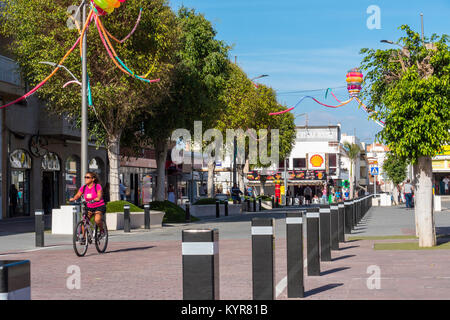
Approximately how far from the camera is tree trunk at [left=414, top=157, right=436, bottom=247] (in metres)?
14.6

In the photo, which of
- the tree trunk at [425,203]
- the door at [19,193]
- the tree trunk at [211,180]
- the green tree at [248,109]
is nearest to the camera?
the tree trunk at [425,203]

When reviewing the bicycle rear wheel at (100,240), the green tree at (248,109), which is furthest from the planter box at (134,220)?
the green tree at (248,109)

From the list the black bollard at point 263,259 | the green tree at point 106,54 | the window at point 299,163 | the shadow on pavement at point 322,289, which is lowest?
the shadow on pavement at point 322,289

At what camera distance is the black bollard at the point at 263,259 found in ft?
21.7

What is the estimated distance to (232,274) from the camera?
10820mm

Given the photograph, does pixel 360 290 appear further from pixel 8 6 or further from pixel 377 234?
pixel 8 6

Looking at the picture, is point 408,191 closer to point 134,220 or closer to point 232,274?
point 134,220

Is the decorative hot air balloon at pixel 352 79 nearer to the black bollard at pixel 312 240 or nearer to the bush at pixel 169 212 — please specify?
the bush at pixel 169 212

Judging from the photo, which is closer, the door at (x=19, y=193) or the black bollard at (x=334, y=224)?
the black bollard at (x=334, y=224)

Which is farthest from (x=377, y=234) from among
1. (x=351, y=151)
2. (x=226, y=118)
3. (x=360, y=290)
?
(x=351, y=151)

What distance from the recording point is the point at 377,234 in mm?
19531

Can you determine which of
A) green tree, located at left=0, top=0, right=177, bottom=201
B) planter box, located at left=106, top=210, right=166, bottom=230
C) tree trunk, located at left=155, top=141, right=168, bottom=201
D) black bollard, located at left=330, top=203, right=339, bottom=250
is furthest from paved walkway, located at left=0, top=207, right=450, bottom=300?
tree trunk, located at left=155, top=141, right=168, bottom=201

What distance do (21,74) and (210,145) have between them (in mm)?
18171

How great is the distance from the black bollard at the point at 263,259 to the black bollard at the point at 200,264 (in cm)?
203
